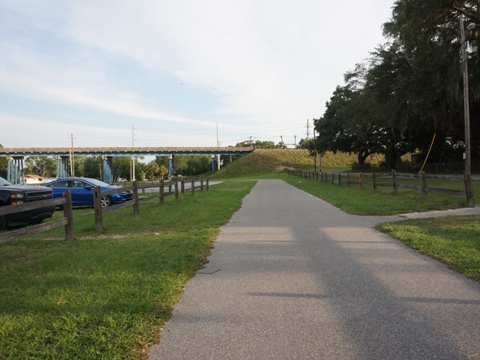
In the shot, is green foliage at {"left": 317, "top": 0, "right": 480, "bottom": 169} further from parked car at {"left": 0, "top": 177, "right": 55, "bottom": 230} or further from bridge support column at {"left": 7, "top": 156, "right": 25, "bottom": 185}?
bridge support column at {"left": 7, "top": 156, "right": 25, "bottom": 185}

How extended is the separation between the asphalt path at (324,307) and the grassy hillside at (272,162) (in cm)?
8223

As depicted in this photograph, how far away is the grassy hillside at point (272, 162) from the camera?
300 ft

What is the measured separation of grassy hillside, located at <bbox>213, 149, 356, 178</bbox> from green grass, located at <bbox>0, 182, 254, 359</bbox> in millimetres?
81096

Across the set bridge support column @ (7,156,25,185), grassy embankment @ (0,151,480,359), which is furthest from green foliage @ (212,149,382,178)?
grassy embankment @ (0,151,480,359)

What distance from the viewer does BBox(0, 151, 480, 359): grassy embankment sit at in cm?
322

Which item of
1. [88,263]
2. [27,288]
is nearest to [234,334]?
[27,288]

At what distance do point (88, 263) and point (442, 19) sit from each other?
2551 centimetres

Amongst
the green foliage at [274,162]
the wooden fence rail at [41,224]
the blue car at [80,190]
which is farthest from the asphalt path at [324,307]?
the green foliage at [274,162]

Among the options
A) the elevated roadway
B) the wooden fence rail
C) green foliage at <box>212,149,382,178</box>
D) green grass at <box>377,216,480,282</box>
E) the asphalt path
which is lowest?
the asphalt path

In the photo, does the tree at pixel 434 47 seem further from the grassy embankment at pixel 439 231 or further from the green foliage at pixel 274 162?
the green foliage at pixel 274 162

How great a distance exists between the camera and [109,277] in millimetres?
4949

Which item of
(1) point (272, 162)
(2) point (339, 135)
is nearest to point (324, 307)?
(2) point (339, 135)

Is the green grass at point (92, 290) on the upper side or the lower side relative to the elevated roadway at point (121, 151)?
lower

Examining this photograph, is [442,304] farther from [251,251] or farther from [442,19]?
[442,19]
